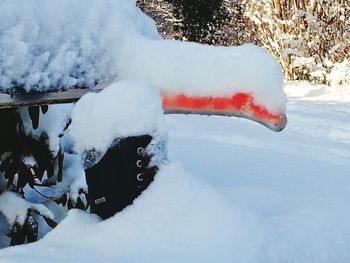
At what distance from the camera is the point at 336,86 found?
321 inches

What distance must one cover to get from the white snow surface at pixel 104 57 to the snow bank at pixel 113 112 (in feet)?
0.14

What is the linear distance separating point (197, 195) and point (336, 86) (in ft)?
22.6

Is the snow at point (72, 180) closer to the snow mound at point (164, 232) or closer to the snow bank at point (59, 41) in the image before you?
the snow mound at point (164, 232)

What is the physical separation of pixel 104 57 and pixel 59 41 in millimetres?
116

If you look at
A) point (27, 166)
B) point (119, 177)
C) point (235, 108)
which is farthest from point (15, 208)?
point (235, 108)

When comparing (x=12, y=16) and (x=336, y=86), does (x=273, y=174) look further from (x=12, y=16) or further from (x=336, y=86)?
(x=336, y=86)

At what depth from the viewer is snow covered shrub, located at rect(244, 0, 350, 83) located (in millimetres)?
8617

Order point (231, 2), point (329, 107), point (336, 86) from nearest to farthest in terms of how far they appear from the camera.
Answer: point (329, 107) < point (336, 86) < point (231, 2)

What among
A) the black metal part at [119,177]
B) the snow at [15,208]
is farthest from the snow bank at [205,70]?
the snow at [15,208]

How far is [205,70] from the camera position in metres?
1.47

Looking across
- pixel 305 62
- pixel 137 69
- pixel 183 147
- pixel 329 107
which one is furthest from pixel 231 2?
pixel 137 69

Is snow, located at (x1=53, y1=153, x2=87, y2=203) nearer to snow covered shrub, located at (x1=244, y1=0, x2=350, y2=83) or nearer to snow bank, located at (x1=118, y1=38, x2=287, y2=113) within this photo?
snow bank, located at (x1=118, y1=38, x2=287, y2=113)

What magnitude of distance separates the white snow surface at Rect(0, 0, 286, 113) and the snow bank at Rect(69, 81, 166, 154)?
42 millimetres

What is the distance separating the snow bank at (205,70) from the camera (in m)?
1.44
